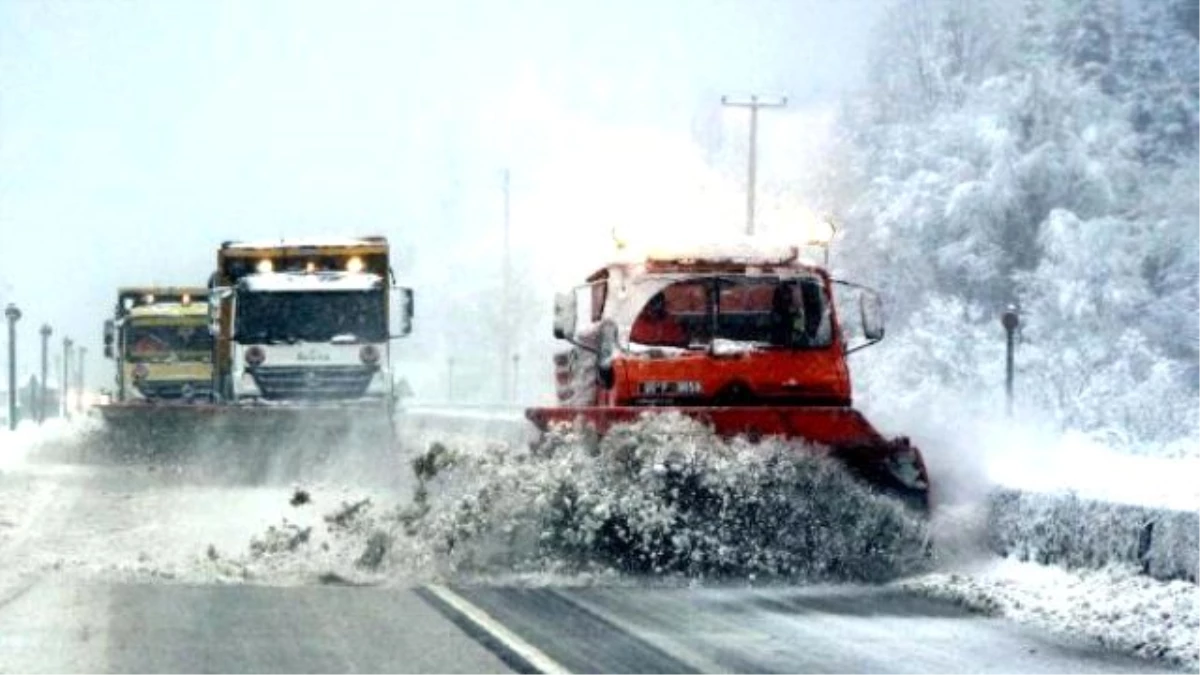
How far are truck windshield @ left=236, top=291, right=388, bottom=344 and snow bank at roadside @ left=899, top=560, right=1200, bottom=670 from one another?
14002mm

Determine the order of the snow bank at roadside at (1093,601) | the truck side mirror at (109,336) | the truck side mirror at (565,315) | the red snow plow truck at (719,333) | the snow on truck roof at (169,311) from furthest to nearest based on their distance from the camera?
the snow on truck roof at (169,311) → the truck side mirror at (109,336) → the truck side mirror at (565,315) → the red snow plow truck at (719,333) → the snow bank at roadside at (1093,601)

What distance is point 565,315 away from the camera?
49.5 ft

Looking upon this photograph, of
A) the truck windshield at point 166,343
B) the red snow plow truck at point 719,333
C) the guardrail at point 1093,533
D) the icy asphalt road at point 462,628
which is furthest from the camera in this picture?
the truck windshield at point 166,343

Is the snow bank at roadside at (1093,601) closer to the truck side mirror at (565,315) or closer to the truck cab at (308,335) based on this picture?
the truck side mirror at (565,315)

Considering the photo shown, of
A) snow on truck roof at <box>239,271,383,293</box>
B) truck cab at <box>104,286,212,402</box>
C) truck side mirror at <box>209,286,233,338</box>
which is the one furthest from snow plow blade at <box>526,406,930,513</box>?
truck cab at <box>104,286,212,402</box>

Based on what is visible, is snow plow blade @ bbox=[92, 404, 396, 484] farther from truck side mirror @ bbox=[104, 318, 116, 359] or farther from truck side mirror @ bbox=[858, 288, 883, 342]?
truck side mirror @ bbox=[858, 288, 883, 342]

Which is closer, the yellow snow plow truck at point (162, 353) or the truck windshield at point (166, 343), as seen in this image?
the yellow snow plow truck at point (162, 353)

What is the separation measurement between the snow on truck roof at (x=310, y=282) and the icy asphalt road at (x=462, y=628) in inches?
452

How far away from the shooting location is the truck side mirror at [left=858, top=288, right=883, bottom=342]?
46.6 feet

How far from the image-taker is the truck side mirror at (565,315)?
15047mm

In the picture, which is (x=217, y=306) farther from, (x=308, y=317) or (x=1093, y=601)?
(x=1093, y=601)

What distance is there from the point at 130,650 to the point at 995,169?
4335 centimetres

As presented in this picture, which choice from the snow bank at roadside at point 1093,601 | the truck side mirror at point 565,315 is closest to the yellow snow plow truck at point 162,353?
the truck side mirror at point 565,315

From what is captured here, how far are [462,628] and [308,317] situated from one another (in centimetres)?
1577
